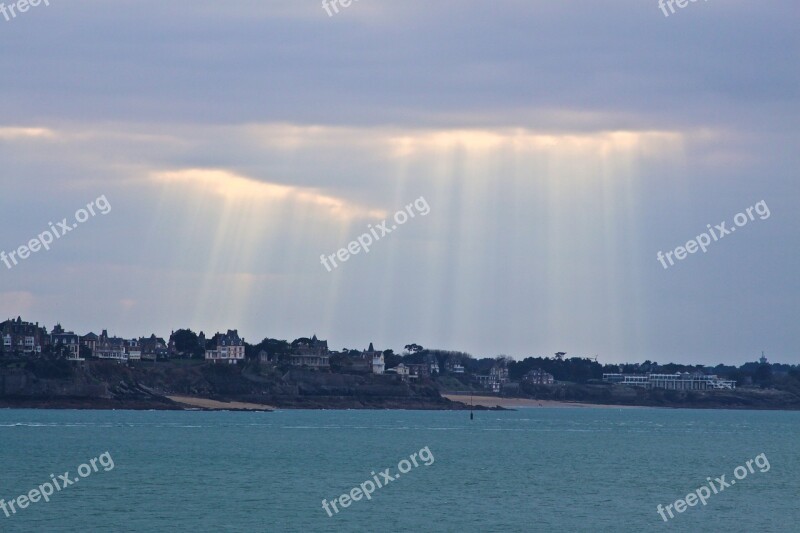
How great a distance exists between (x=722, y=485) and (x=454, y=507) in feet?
86.9

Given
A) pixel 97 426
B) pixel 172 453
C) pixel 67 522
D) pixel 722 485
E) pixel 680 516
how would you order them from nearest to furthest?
pixel 67 522 < pixel 680 516 < pixel 722 485 < pixel 172 453 < pixel 97 426

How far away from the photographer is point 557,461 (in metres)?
108

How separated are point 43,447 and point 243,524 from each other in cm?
6000

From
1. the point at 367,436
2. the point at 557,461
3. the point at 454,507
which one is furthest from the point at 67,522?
the point at 367,436

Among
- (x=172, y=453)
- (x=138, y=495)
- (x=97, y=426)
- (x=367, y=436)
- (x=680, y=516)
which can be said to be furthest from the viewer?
(x=97, y=426)

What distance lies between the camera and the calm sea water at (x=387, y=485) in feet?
→ 205

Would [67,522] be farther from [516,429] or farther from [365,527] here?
[516,429]

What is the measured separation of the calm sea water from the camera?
62344 millimetres

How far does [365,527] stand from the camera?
197 feet

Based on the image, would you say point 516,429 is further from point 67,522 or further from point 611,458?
point 67,522

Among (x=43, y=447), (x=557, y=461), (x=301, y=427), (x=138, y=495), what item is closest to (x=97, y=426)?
(x=301, y=427)

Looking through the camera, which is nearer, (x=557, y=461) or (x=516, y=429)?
(x=557, y=461)

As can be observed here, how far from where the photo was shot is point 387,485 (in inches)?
3184

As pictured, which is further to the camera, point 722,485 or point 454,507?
point 722,485
